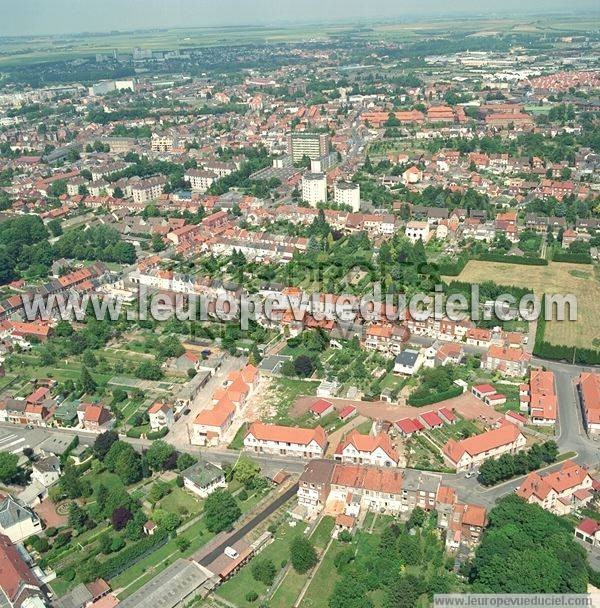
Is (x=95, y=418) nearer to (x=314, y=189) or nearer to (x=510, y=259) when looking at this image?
(x=510, y=259)

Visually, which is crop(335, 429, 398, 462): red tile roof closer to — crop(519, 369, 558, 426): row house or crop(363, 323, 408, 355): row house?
crop(519, 369, 558, 426): row house

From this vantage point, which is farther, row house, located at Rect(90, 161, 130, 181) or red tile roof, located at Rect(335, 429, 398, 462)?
row house, located at Rect(90, 161, 130, 181)

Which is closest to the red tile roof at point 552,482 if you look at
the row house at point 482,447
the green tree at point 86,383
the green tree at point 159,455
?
the row house at point 482,447

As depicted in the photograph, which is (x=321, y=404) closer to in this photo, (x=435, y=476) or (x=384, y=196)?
(x=435, y=476)

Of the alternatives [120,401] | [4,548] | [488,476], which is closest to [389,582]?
[488,476]

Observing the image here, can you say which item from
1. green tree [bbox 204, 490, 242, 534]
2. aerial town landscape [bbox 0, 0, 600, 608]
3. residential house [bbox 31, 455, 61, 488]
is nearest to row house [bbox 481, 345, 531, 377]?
aerial town landscape [bbox 0, 0, 600, 608]

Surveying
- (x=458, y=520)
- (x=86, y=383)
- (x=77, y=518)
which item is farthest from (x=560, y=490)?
(x=86, y=383)
